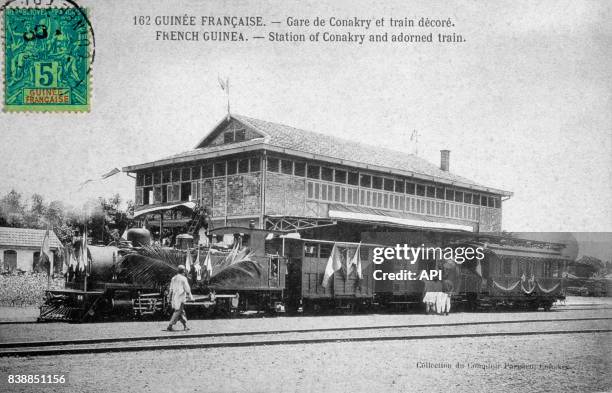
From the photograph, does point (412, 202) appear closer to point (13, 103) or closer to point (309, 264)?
point (309, 264)

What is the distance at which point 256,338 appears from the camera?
10.8 m

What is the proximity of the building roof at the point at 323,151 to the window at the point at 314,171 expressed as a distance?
0.34 meters

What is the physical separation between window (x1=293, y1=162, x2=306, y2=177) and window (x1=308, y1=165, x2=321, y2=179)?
0.32m

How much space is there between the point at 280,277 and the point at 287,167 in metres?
3.00

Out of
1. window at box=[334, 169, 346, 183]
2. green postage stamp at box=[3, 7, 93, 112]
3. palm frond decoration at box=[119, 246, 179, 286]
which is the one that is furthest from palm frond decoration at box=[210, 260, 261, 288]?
green postage stamp at box=[3, 7, 93, 112]

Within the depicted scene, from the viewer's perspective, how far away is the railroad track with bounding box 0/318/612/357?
880 centimetres

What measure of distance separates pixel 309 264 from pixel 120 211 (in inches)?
216

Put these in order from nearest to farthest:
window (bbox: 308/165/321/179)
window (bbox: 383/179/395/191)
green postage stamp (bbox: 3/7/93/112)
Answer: green postage stamp (bbox: 3/7/93/112), window (bbox: 308/165/321/179), window (bbox: 383/179/395/191)

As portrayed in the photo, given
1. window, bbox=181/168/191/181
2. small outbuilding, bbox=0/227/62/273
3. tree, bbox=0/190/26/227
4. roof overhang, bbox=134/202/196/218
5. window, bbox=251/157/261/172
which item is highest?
window, bbox=251/157/261/172

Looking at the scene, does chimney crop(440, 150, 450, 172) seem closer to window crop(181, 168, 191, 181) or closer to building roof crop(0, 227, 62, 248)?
window crop(181, 168, 191, 181)

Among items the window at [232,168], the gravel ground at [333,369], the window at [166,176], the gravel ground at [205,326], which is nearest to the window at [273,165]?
the window at [232,168]

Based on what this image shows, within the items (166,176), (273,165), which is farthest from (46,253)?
(273,165)

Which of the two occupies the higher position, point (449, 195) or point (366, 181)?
point (366, 181)

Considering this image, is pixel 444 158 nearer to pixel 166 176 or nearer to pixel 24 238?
pixel 166 176
